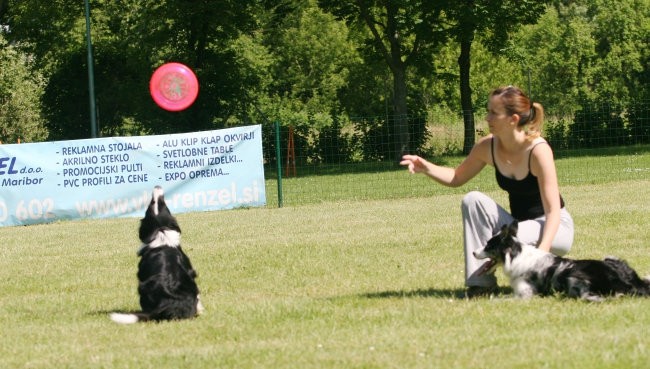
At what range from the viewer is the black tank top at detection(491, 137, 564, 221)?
735cm

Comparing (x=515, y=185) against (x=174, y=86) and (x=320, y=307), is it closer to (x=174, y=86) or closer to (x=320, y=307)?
(x=320, y=307)

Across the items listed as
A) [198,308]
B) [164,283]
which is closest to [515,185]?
[198,308]

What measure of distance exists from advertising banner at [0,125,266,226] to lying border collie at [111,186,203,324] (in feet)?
36.8

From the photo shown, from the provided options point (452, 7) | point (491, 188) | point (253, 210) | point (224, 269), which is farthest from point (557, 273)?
point (452, 7)

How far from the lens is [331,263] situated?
10125mm

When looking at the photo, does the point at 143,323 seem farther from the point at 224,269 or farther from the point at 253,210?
the point at 253,210

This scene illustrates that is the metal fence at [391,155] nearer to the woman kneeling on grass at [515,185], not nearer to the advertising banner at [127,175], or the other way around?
the advertising banner at [127,175]

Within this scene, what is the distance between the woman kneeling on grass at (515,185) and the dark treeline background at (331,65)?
1705 cm

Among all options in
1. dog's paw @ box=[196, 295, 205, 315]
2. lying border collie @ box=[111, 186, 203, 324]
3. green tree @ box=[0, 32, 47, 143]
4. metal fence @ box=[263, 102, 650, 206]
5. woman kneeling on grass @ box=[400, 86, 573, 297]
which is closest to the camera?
lying border collie @ box=[111, 186, 203, 324]

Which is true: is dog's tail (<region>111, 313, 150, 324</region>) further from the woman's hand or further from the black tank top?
the black tank top

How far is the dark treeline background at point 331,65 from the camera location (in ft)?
107

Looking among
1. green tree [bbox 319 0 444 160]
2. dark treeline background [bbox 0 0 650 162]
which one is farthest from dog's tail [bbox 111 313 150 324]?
green tree [bbox 319 0 444 160]

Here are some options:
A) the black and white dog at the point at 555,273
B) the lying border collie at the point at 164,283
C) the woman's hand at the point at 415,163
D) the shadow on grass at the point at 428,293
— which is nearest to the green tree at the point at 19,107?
the shadow on grass at the point at 428,293

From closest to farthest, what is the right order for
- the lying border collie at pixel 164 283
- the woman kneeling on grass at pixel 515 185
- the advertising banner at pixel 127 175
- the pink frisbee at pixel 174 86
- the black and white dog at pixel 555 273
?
the black and white dog at pixel 555 273, the lying border collie at pixel 164 283, the woman kneeling on grass at pixel 515 185, the advertising banner at pixel 127 175, the pink frisbee at pixel 174 86
